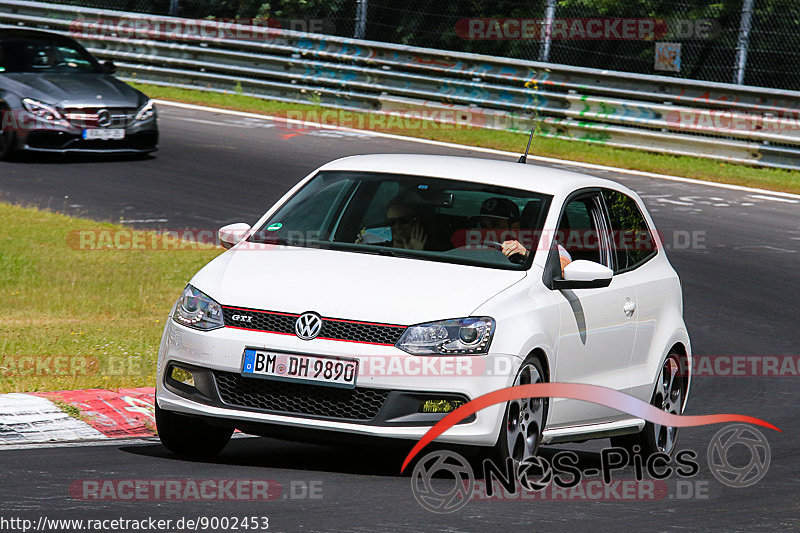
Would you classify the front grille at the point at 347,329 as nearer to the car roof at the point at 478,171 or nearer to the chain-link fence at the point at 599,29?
the car roof at the point at 478,171

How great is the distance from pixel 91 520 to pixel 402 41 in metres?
20.8

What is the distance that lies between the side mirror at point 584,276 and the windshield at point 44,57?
40.8 ft

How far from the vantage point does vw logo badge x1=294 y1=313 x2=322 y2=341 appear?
21.8 feet

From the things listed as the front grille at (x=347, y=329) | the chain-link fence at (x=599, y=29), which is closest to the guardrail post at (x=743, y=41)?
the chain-link fence at (x=599, y=29)

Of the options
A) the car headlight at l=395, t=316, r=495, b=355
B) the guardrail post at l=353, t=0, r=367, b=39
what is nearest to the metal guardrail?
the guardrail post at l=353, t=0, r=367, b=39

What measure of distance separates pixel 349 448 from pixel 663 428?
1.91m

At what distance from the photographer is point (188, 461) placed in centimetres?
719

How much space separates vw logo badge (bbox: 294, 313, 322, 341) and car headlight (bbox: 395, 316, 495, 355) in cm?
38

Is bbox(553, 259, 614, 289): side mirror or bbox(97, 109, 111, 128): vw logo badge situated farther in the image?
bbox(97, 109, 111, 128): vw logo badge

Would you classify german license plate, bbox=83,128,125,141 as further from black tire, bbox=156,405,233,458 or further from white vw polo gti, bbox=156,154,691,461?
black tire, bbox=156,405,233,458

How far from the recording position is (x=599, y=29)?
24766mm

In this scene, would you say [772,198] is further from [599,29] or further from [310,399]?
[310,399]

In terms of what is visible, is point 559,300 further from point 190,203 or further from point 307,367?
point 190,203

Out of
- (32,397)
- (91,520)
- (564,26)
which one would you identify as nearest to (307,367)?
(91,520)
